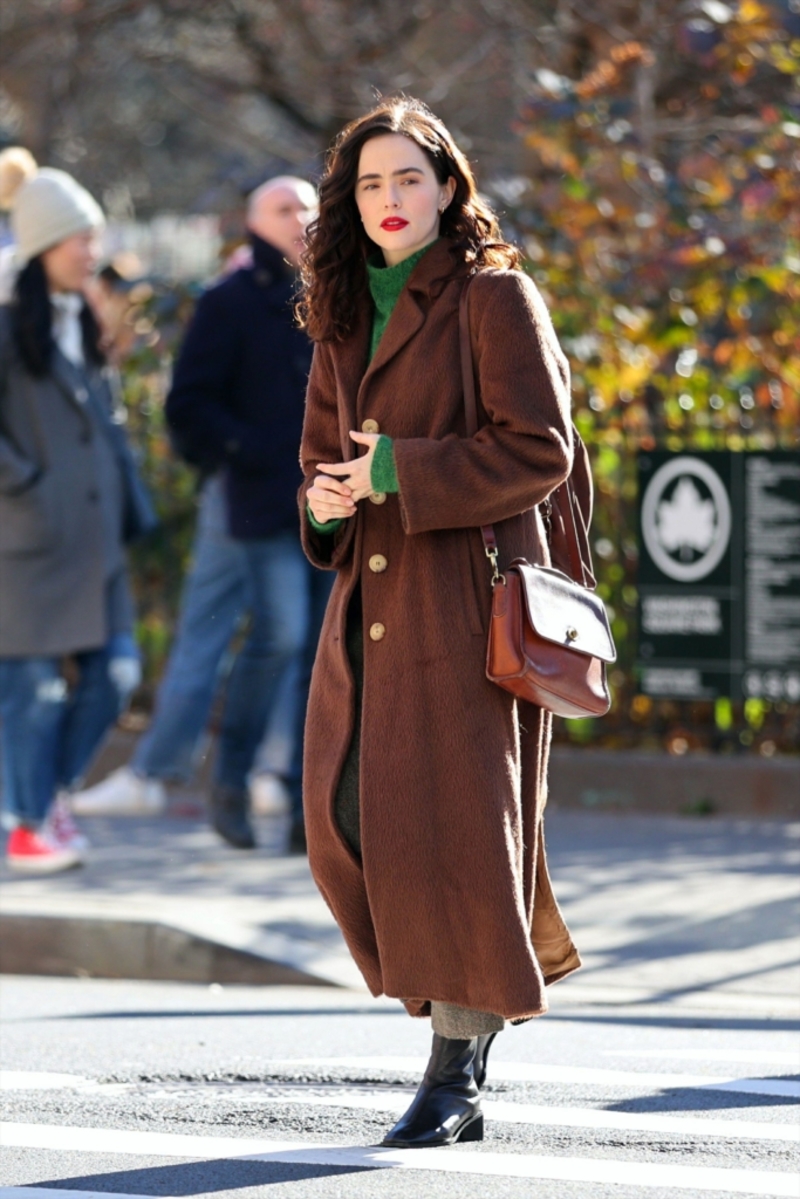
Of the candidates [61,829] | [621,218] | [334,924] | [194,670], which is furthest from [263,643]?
[621,218]

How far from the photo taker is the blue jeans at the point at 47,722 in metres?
7.71

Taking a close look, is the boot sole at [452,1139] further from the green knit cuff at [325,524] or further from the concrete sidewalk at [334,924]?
the concrete sidewalk at [334,924]

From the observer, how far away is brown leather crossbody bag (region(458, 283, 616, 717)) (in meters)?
Result: 4.18

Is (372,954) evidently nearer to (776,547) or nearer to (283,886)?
(283,886)

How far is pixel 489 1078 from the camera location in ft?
16.4

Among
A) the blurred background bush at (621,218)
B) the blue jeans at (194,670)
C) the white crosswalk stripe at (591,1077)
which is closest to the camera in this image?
the white crosswalk stripe at (591,1077)

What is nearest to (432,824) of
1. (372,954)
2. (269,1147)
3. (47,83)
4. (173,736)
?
(372,954)

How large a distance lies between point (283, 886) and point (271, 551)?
116 cm

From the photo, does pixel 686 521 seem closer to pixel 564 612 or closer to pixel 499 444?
pixel 564 612

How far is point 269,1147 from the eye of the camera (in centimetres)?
433

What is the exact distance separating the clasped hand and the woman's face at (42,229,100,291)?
360 centimetres

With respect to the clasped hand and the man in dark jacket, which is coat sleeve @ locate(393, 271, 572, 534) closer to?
the clasped hand

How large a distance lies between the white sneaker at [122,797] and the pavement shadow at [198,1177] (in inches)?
175

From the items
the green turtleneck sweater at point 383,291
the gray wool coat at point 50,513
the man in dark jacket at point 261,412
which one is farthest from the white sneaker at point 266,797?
the green turtleneck sweater at point 383,291
